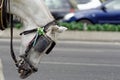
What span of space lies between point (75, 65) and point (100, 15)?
1183cm

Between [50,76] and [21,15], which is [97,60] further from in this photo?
[21,15]

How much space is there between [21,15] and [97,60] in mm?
A: 8341

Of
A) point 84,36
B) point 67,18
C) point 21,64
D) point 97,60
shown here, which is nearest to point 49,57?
point 97,60

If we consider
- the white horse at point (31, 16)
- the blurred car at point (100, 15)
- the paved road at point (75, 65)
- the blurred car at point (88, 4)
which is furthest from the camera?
the blurred car at point (88, 4)

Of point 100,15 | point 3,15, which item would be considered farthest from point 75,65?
point 100,15

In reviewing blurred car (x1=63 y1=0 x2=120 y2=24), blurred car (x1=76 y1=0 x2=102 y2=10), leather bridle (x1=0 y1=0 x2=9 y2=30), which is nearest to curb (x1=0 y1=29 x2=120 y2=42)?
blurred car (x1=63 y1=0 x2=120 y2=24)

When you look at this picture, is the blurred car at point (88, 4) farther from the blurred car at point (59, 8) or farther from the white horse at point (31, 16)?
the white horse at point (31, 16)

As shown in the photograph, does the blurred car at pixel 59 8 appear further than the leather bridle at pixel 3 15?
Yes

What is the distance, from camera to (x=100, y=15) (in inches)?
901

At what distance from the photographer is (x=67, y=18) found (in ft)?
74.9

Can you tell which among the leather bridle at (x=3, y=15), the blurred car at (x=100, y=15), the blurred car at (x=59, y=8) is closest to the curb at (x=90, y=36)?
the blurred car at (x=100, y=15)

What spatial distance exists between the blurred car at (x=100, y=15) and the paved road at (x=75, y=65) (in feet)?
25.3

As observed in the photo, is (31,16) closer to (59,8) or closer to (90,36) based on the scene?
(90,36)

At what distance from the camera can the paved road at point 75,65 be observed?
952cm
